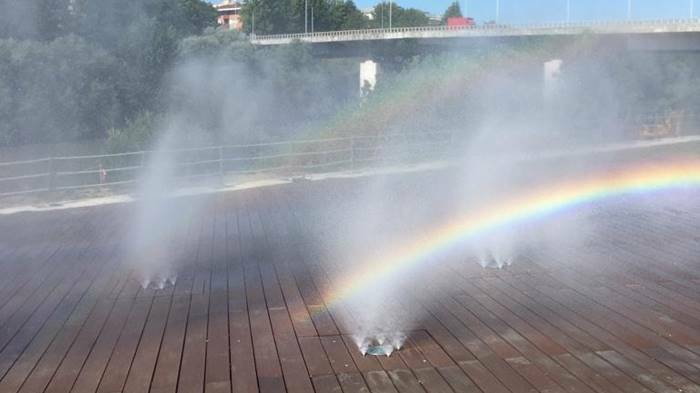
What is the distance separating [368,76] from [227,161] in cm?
620

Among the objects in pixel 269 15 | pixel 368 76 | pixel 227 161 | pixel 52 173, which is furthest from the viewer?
pixel 269 15

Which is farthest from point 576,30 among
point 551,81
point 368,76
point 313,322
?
point 313,322

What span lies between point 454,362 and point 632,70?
11119 millimetres

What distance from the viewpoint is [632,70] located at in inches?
504

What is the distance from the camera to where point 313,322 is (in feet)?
12.4

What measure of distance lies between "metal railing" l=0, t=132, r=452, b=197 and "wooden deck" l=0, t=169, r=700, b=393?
2.43 m

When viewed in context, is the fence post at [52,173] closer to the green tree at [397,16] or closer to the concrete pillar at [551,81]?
the concrete pillar at [551,81]

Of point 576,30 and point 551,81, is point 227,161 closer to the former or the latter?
point 551,81

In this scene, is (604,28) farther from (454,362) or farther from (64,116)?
(454,362)

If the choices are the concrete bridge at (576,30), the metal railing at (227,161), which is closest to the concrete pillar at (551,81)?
the concrete bridge at (576,30)

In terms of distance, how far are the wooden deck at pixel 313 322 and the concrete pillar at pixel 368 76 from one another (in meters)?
7.48

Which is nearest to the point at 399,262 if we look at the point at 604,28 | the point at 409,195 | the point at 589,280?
the point at 589,280

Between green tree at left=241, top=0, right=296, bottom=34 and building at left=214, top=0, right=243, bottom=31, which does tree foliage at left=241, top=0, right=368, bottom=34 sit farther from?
building at left=214, top=0, right=243, bottom=31

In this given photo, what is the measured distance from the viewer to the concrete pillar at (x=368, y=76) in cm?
1336
